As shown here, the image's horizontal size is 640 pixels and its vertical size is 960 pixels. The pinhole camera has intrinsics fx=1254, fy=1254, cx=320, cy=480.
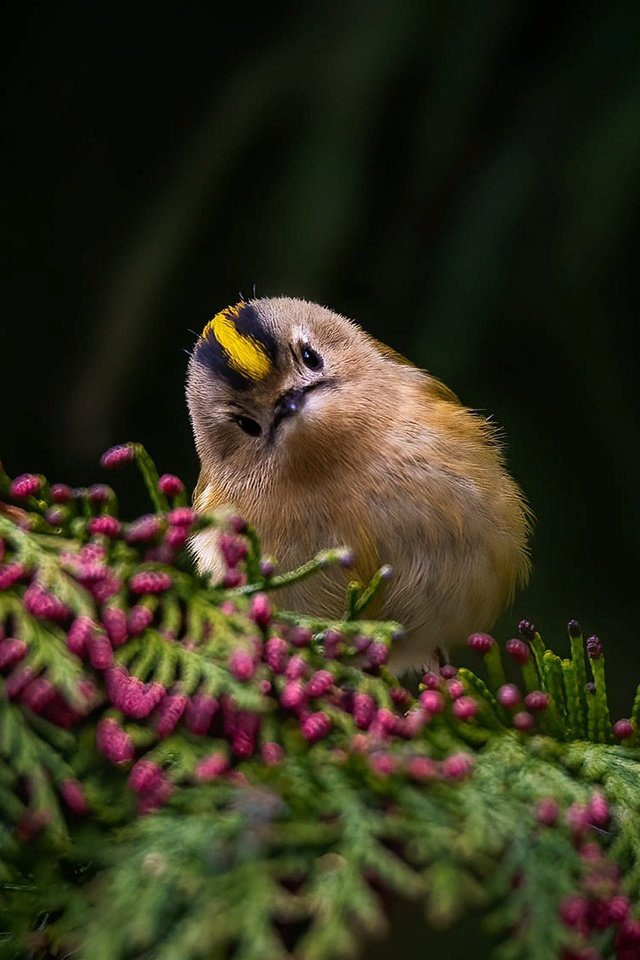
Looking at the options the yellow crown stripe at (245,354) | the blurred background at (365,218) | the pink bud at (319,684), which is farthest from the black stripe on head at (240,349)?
the pink bud at (319,684)

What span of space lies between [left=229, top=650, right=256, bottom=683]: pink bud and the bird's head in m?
0.76

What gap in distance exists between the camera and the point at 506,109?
70.0 inches

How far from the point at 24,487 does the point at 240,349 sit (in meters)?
0.75

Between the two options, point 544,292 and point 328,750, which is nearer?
point 328,750

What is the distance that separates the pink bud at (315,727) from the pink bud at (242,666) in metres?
0.03

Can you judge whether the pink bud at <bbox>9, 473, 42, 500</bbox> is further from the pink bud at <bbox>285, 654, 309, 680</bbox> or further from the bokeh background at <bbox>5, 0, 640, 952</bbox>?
the bokeh background at <bbox>5, 0, 640, 952</bbox>

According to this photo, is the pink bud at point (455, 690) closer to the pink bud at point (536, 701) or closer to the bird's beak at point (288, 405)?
the pink bud at point (536, 701)

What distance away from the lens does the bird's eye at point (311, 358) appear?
4.71 feet

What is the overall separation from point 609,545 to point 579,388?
0.84 ft

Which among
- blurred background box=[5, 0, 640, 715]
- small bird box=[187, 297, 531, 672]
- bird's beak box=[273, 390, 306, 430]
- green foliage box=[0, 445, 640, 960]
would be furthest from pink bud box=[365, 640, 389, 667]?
blurred background box=[5, 0, 640, 715]

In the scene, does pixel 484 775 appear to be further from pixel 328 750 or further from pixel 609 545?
pixel 609 545

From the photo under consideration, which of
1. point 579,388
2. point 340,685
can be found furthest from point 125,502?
point 340,685

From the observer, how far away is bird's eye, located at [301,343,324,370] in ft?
4.71

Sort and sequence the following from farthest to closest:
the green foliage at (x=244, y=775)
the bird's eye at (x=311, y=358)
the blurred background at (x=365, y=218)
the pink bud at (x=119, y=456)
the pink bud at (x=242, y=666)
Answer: the blurred background at (x=365, y=218), the bird's eye at (x=311, y=358), the pink bud at (x=119, y=456), the pink bud at (x=242, y=666), the green foliage at (x=244, y=775)
